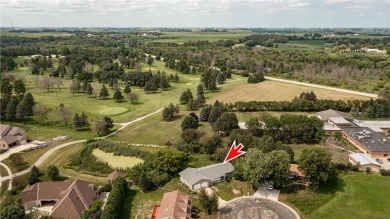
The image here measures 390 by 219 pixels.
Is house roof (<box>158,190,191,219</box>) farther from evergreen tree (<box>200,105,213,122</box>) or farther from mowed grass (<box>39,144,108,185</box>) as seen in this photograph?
evergreen tree (<box>200,105,213,122</box>)

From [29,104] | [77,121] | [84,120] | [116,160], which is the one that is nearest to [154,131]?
[84,120]

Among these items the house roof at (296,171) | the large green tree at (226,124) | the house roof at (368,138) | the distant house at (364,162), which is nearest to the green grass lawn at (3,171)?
the large green tree at (226,124)

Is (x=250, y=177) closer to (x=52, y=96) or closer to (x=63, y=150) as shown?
(x=63, y=150)

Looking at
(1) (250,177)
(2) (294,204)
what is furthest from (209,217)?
(2) (294,204)

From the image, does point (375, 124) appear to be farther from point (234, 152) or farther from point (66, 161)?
point (66, 161)

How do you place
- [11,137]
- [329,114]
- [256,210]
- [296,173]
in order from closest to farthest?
1. [256,210]
2. [296,173]
3. [11,137]
4. [329,114]

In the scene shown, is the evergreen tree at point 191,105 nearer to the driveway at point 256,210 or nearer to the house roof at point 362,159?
the house roof at point 362,159
